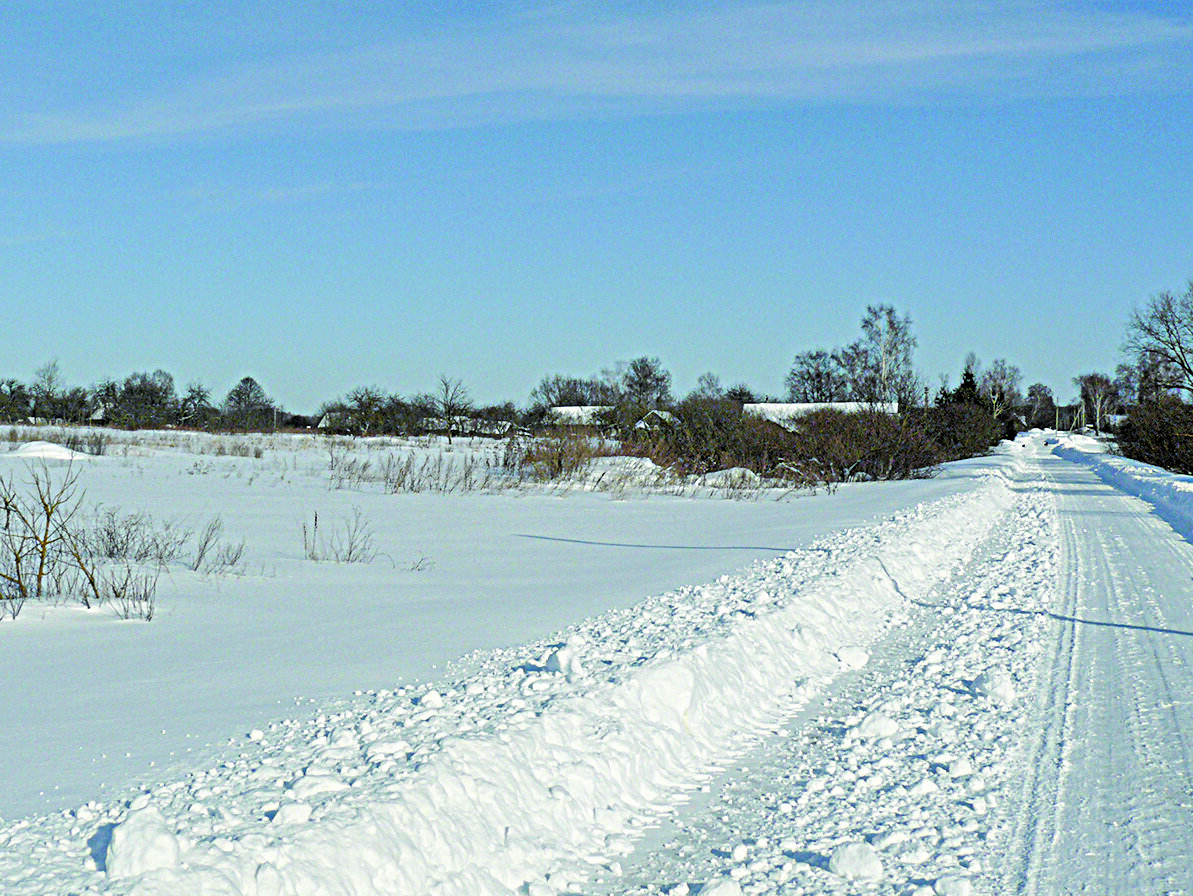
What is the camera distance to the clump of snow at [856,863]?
3686 millimetres

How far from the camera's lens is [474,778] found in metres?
4.13

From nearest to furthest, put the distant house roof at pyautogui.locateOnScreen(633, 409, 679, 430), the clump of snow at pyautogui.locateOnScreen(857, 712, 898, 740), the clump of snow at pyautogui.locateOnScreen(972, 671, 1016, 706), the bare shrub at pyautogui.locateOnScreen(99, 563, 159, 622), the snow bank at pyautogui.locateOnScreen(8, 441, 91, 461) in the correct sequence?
1. the clump of snow at pyautogui.locateOnScreen(857, 712, 898, 740)
2. the clump of snow at pyautogui.locateOnScreen(972, 671, 1016, 706)
3. the bare shrub at pyautogui.locateOnScreen(99, 563, 159, 622)
4. the snow bank at pyautogui.locateOnScreen(8, 441, 91, 461)
5. the distant house roof at pyautogui.locateOnScreen(633, 409, 679, 430)

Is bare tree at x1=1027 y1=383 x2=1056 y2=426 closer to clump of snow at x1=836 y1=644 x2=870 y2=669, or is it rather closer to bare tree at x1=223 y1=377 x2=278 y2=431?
bare tree at x1=223 y1=377 x2=278 y2=431

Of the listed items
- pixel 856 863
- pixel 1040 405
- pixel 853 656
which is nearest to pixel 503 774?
pixel 856 863

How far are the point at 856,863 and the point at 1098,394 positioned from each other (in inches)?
6415

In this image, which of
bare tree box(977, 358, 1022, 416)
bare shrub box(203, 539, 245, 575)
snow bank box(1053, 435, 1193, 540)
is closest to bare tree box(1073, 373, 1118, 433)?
bare tree box(977, 358, 1022, 416)

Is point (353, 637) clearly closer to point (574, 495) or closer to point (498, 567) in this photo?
point (498, 567)

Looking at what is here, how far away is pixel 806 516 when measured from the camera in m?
19.5

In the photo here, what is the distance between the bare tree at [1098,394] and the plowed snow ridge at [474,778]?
518 feet

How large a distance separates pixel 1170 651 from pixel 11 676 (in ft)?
27.5

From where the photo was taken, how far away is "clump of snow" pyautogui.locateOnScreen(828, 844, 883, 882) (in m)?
3.69

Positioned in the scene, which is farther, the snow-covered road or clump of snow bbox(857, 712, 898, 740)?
clump of snow bbox(857, 712, 898, 740)

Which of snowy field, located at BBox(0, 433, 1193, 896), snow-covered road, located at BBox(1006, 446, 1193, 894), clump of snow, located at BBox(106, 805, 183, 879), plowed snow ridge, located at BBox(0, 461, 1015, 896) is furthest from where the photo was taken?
snow-covered road, located at BBox(1006, 446, 1193, 894)

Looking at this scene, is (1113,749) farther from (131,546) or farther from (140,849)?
(131,546)
